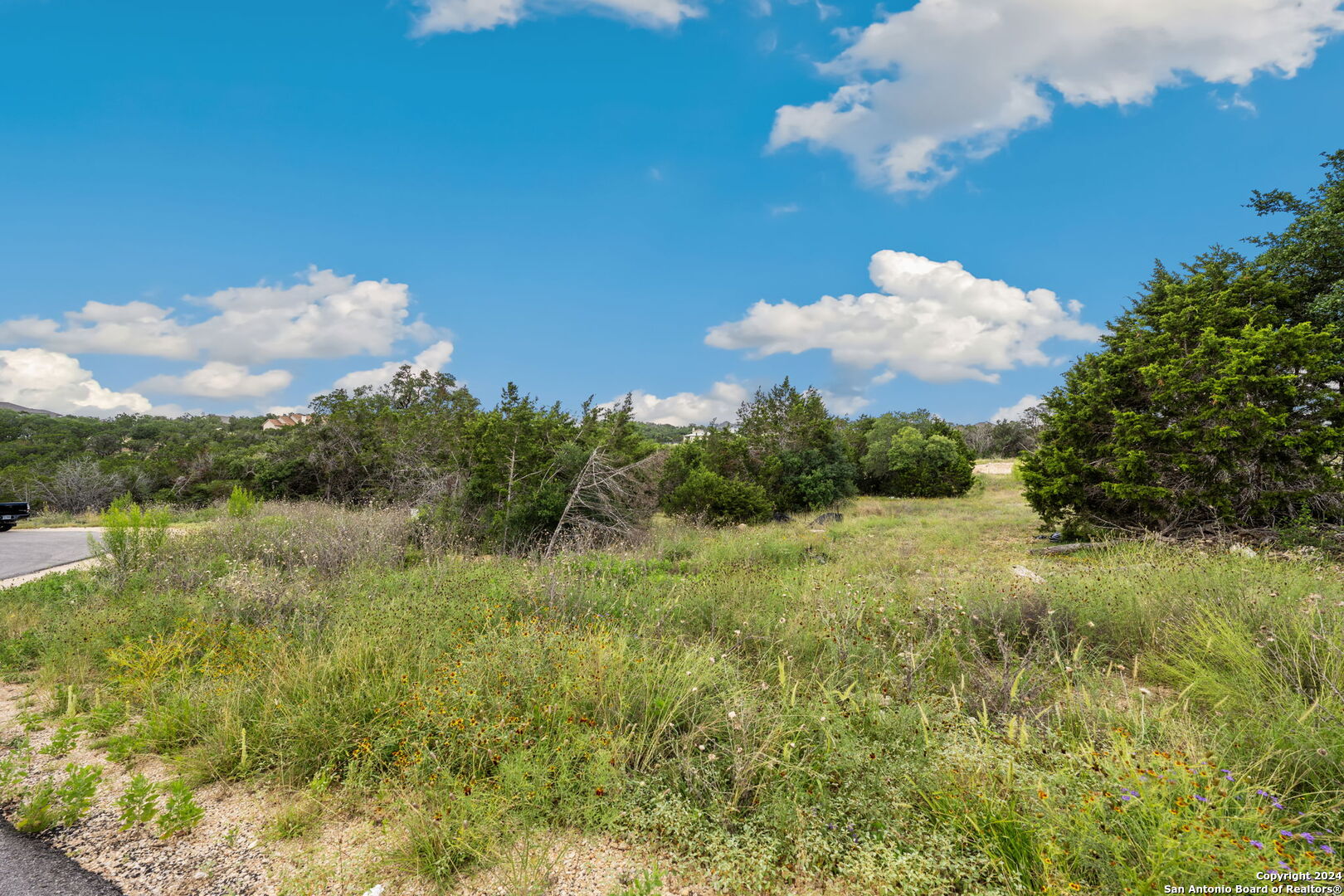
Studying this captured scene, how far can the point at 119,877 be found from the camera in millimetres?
2734

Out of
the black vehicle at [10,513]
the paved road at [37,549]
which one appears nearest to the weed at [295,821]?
the paved road at [37,549]

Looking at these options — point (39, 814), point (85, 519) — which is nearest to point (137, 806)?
point (39, 814)

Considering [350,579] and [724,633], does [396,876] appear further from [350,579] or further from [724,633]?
[350,579]

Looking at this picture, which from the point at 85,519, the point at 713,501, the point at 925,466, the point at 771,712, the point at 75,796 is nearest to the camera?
the point at 75,796

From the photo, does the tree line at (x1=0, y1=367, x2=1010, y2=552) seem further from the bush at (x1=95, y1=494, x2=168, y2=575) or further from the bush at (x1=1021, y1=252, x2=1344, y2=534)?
the bush at (x1=1021, y1=252, x2=1344, y2=534)

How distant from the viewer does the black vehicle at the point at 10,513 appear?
52.0 ft

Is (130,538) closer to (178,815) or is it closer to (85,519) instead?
(178,815)

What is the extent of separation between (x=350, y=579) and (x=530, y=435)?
7.15 meters

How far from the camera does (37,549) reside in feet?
39.9

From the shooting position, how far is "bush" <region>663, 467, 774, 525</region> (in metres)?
17.6

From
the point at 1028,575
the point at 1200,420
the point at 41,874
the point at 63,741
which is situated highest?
the point at 1200,420

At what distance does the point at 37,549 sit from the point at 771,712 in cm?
1680

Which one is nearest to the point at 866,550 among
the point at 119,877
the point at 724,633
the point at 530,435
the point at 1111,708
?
the point at 724,633

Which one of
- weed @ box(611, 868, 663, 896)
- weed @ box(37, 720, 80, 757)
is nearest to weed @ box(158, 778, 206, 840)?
weed @ box(37, 720, 80, 757)
